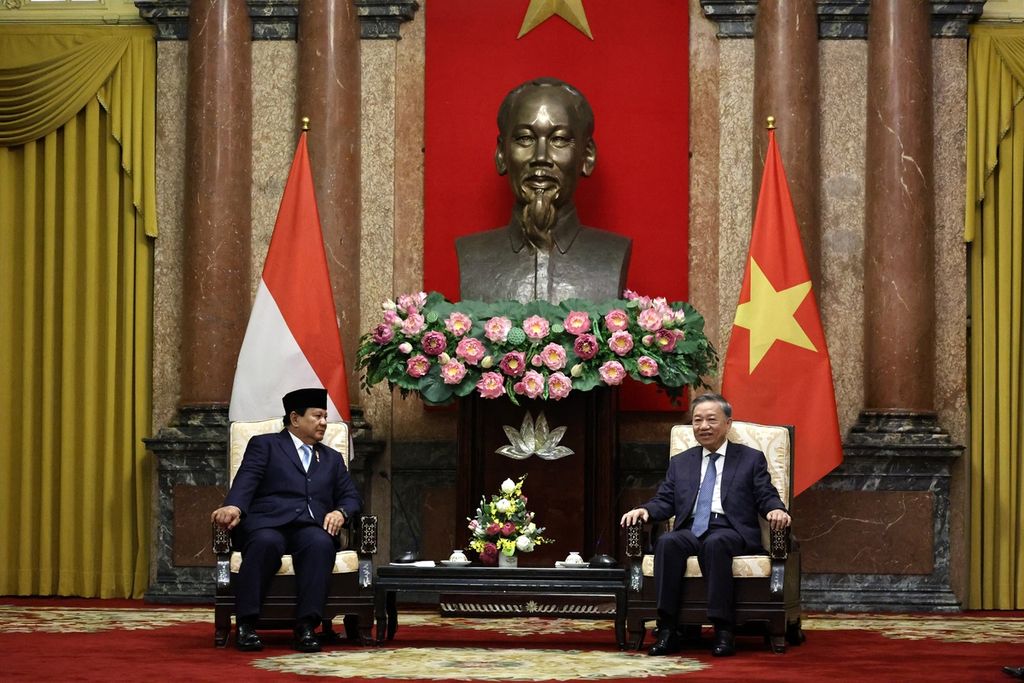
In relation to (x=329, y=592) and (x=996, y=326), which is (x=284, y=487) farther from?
(x=996, y=326)

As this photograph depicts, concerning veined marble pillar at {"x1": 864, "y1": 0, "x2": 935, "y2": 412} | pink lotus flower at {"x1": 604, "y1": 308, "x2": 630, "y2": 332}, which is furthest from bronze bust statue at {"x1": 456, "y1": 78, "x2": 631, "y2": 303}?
veined marble pillar at {"x1": 864, "y1": 0, "x2": 935, "y2": 412}

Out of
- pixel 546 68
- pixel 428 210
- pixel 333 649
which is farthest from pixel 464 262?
pixel 333 649

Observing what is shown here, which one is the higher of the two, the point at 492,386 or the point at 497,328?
the point at 497,328

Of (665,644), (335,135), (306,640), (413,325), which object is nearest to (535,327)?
(413,325)

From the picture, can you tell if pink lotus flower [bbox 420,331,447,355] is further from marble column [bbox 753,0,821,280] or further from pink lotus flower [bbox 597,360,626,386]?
marble column [bbox 753,0,821,280]

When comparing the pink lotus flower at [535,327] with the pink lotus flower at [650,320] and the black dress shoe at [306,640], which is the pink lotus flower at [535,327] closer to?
the pink lotus flower at [650,320]

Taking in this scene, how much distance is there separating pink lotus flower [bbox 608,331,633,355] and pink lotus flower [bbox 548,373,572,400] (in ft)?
0.96

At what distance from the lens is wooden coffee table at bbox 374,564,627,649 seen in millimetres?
6984

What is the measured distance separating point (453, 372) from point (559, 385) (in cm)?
51

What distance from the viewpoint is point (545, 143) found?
8.83 meters

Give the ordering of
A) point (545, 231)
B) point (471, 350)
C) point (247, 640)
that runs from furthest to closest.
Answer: point (545, 231), point (471, 350), point (247, 640)

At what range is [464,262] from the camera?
891 centimetres

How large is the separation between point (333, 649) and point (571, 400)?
81.4 inches

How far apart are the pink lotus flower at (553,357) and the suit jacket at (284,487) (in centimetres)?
119
